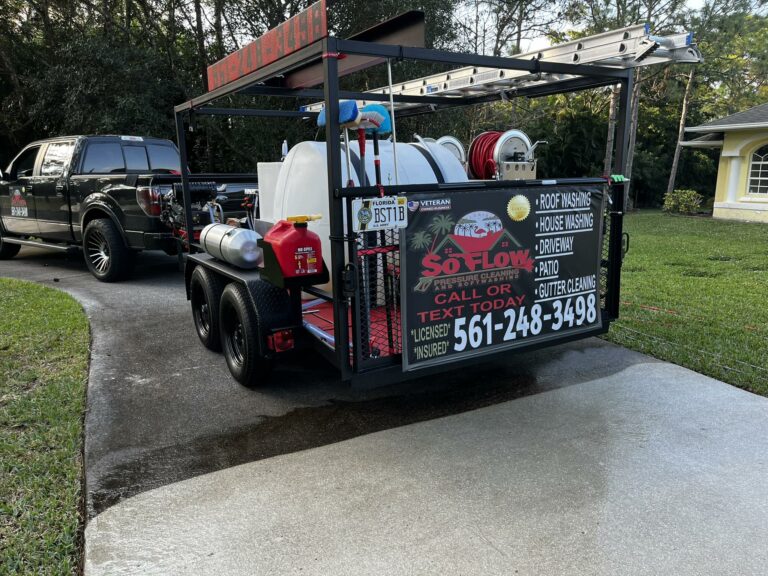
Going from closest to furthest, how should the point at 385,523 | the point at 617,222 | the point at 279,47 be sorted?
the point at 385,523 → the point at 279,47 → the point at 617,222

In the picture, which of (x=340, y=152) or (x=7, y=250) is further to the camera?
(x=7, y=250)

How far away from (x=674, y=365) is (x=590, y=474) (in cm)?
215

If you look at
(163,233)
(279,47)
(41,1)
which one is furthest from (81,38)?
(279,47)

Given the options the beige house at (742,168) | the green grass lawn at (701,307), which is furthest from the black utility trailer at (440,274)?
the beige house at (742,168)

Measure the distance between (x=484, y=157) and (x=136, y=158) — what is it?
609cm

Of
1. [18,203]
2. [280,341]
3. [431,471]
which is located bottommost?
[431,471]

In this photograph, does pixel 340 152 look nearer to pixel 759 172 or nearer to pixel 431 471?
pixel 431 471

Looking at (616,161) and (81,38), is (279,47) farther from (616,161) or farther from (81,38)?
(81,38)

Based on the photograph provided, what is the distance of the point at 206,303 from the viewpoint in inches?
215

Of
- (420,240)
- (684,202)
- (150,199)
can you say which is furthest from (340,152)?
(684,202)

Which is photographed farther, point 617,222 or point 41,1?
point 41,1

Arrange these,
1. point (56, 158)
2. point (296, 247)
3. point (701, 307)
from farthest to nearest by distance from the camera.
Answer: point (56, 158), point (701, 307), point (296, 247)

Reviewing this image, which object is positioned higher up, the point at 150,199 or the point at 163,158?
the point at 163,158

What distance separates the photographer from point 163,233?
788 centimetres
